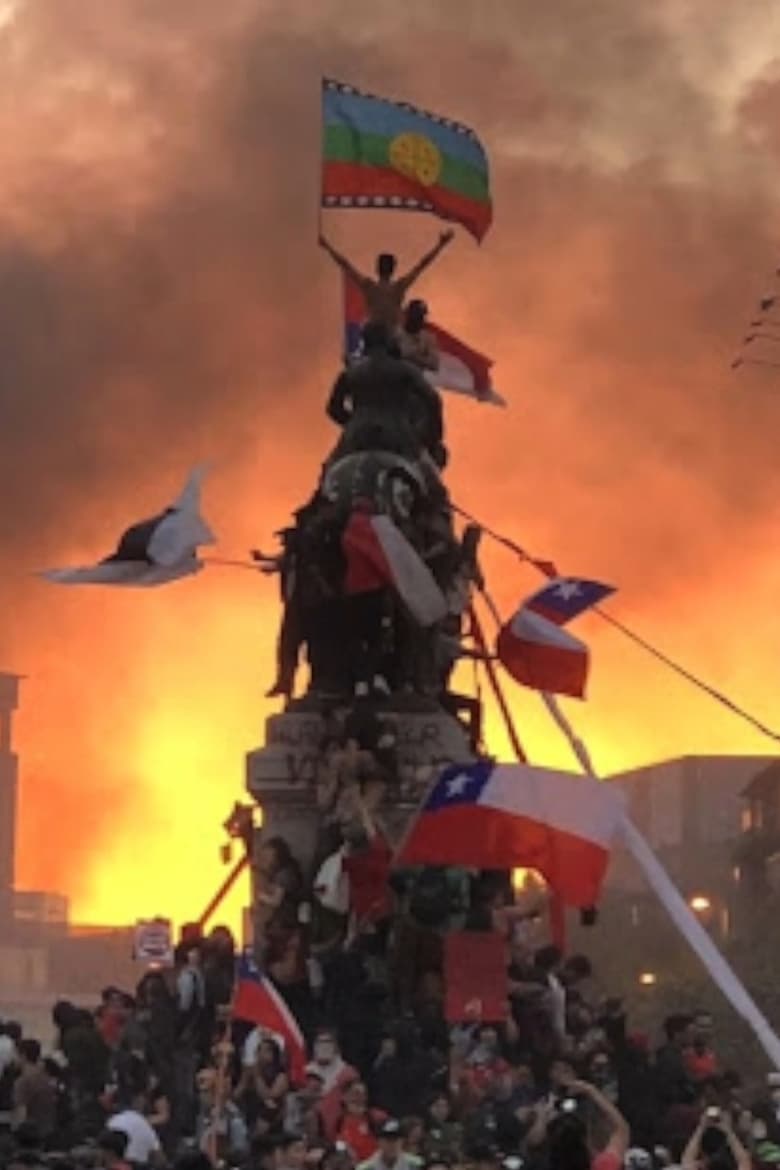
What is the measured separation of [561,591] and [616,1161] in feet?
37.0

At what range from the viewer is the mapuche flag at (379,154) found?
31656mm

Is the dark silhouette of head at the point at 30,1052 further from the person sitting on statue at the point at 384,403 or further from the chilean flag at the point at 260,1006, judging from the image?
the person sitting on statue at the point at 384,403

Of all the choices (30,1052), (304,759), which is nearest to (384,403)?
(304,759)

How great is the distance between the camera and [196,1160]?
13227 mm

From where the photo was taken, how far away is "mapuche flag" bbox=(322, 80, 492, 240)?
31656 millimetres

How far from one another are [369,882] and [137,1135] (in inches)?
287

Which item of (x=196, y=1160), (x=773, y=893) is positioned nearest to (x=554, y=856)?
(x=196, y=1160)

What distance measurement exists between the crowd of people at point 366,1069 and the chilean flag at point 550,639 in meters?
2.06

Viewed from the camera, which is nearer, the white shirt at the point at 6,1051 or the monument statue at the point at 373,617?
the white shirt at the point at 6,1051

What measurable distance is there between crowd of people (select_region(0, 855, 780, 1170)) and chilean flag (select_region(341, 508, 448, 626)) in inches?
92.2

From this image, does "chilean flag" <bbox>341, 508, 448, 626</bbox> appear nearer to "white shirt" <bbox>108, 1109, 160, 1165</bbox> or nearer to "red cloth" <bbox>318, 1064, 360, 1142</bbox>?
"red cloth" <bbox>318, 1064, 360, 1142</bbox>

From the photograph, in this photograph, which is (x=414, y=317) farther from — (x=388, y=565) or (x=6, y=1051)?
(x=6, y=1051)

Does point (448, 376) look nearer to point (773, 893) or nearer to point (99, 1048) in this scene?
point (99, 1048)

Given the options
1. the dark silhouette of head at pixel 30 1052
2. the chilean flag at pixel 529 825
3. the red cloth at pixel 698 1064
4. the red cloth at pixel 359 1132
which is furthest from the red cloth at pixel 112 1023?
the chilean flag at pixel 529 825
